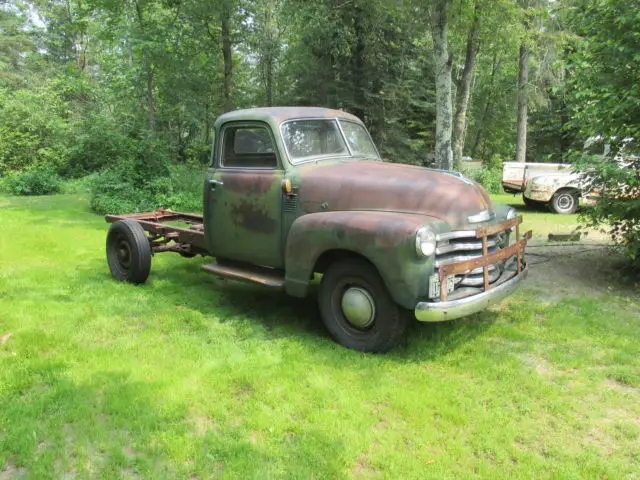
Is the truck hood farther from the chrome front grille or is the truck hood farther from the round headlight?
the round headlight

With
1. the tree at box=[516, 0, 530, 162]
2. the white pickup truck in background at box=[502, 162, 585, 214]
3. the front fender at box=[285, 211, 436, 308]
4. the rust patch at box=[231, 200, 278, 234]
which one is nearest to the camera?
the front fender at box=[285, 211, 436, 308]

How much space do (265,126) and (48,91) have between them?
830 inches

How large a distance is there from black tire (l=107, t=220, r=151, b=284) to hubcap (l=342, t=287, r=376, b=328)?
116 inches

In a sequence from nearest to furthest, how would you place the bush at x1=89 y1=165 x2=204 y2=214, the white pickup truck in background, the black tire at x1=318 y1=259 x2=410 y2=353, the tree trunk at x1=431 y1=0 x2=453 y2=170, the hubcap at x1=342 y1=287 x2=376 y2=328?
the black tire at x1=318 y1=259 x2=410 y2=353 → the hubcap at x1=342 y1=287 x2=376 y2=328 → the tree trunk at x1=431 y1=0 x2=453 y2=170 → the bush at x1=89 y1=165 x2=204 y2=214 → the white pickup truck in background

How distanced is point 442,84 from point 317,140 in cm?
558

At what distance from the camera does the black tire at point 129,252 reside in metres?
A: 5.93

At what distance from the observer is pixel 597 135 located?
606 centimetres

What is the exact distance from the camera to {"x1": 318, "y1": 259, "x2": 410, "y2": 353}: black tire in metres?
4.01

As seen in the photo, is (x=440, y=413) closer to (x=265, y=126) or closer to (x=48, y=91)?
(x=265, y=126)

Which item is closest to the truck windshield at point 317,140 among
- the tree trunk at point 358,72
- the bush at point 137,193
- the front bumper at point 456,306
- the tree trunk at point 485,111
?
the front bumper at point 456,306

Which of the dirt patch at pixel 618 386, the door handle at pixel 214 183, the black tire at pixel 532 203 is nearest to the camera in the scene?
the dirt patch at pixel 618 386

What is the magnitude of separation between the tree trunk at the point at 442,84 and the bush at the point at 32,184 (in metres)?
12.2

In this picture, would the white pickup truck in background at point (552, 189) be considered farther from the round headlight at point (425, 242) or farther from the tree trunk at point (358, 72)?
the round headlight at point (425, 242)

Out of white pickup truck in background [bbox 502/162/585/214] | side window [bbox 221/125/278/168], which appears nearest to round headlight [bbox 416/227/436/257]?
side window [bbox 221/125/278/168]
